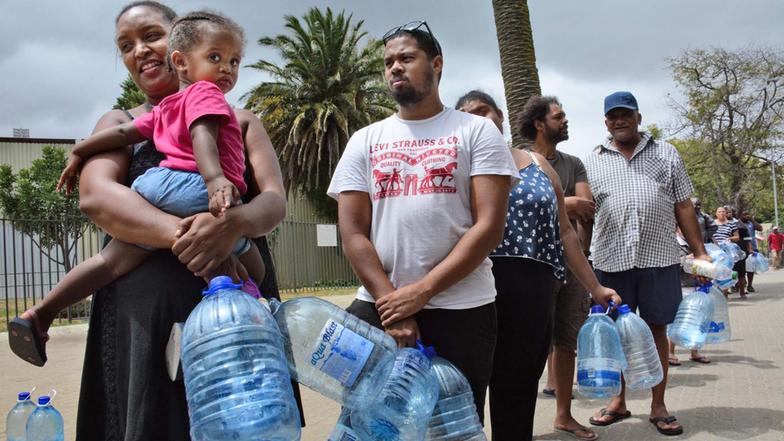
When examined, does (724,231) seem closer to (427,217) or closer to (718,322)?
(718,322)

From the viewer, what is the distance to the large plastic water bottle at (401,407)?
7.16 ft

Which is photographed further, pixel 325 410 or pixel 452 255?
pixel 325 410

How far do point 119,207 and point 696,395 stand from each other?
5.43m

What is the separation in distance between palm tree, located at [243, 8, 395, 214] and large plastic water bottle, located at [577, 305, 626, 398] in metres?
22.8

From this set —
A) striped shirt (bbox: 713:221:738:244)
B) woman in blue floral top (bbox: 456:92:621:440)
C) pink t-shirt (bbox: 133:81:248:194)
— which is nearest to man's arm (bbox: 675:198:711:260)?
woman in blue floral top (bbox: 456:92:621:440)

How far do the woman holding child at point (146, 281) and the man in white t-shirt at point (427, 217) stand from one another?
1.85ft

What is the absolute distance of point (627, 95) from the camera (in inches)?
190

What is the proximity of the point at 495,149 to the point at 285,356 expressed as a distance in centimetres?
121

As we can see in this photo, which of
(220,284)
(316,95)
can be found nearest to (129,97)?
(316,95)

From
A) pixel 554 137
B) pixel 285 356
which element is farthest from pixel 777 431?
pixel 285 356

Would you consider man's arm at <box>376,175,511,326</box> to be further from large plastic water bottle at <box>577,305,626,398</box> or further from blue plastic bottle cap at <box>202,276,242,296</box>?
large plastic water bottle at <box>577,305,626,398</box>

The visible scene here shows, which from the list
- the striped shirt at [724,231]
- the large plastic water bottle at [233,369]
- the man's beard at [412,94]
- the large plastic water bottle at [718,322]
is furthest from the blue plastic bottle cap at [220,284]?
the striped shirt at [724,231]

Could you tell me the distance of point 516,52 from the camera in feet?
32.2

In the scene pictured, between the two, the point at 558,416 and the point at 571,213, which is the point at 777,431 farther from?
the point at 571,213
